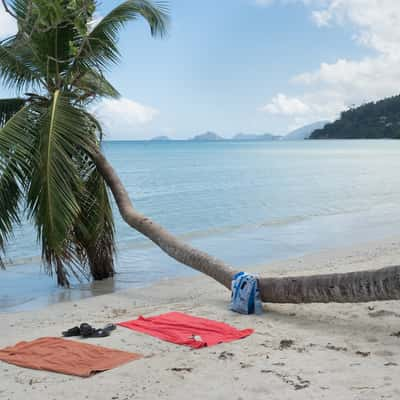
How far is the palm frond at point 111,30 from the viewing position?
33.9 feet

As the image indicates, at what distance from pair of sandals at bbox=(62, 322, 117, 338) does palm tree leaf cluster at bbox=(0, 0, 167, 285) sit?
2411 millimetres

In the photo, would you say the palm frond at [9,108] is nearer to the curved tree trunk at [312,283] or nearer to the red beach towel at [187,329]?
the curved tree trunk at [312,283]

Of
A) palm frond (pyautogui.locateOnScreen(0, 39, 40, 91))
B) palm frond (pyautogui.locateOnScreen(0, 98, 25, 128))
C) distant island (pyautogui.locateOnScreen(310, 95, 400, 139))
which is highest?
distant island (pyautogui.locateOnScreen(310, 95, 400, 139))

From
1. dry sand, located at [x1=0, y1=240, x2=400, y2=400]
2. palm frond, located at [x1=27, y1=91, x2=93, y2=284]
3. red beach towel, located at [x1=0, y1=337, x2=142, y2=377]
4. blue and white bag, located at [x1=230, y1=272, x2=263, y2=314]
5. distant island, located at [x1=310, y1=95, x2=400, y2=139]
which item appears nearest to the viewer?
dry sand, located at [x1=0, y1=240, x2=400, y2=400]

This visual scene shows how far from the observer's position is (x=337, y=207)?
2367 cm

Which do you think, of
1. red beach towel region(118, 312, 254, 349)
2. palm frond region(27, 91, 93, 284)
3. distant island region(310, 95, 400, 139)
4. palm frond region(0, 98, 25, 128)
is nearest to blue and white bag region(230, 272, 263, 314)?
red beach towel region(118, 312, 254, 349)

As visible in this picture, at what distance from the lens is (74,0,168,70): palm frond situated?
10336mm

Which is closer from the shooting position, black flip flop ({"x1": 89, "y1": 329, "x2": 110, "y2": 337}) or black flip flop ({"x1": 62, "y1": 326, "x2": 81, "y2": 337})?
black flip flop ({"x1": 89, "y1": 329, "x2": 110, "y2": 337})

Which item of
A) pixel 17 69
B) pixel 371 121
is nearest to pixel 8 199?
pixel 17 69

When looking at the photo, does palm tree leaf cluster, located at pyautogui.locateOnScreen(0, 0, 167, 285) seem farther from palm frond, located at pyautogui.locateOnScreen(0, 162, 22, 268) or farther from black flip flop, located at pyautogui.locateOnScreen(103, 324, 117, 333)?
black flip flop, located at pyautogui.locateOnScreen(103, 324, 117, 333)

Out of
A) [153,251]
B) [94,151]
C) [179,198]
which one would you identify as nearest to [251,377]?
[94,151]

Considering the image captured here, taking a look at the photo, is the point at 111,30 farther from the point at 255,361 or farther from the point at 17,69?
the point at 255,361

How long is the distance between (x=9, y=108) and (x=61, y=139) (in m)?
1.82

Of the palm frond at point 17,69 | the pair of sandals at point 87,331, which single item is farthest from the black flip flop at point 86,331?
the palm frond at point 17,69
